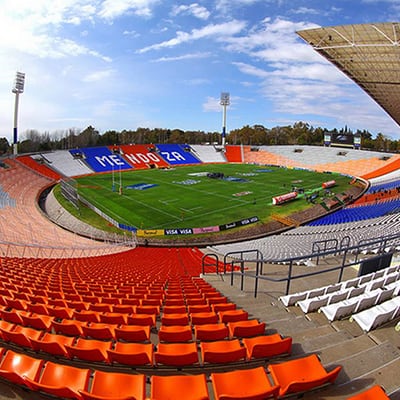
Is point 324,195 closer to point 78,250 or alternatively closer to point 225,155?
point 78,250

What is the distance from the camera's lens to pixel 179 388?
4.18 metres

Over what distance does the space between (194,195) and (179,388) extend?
43.4 metres

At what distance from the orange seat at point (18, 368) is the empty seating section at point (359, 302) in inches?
220

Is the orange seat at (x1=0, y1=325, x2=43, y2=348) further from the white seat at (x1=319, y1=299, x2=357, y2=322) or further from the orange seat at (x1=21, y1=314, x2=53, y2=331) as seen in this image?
the white seat at (x1=319, y1=299, x2=357, y2=322)

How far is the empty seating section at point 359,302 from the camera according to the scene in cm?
622

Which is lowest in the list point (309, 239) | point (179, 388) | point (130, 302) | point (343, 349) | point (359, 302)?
point (309, 239)

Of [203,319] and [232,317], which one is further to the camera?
[232,317]

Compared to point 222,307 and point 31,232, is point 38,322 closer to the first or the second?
point 222,307

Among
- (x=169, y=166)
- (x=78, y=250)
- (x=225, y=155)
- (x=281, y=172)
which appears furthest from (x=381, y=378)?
(x=225, y=155)

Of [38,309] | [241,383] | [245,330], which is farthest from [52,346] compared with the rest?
[245,330]

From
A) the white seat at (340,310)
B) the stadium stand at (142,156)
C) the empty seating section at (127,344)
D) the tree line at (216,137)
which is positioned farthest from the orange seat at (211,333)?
the tree line at (216,137)

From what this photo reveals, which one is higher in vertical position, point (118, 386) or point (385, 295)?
point (385, 295)

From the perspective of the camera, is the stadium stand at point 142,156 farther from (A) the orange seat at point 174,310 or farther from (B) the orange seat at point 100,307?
(A) the orange seat at point 174,310

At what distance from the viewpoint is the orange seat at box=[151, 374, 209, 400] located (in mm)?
4051
